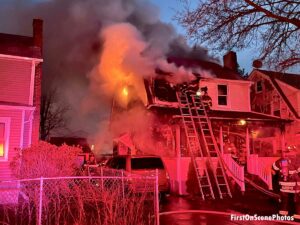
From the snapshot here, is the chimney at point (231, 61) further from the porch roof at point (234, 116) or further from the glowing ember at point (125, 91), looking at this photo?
the glowing ember at point (125, 91)

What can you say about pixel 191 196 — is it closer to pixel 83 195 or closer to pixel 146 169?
pixel 146 169

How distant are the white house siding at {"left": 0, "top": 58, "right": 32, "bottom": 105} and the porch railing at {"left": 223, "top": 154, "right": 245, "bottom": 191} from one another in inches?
347

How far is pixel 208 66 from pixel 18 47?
34.8 feet

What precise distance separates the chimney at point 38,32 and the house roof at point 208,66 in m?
6.60

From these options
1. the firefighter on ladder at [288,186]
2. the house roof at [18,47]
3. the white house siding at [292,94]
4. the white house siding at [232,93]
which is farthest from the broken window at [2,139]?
the white house siding at [292,94]

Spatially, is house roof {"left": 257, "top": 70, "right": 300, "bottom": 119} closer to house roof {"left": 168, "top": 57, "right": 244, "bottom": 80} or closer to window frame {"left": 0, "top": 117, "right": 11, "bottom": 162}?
house roof {"left": 168, "top": 57, "right": 244, "bottom": 80}

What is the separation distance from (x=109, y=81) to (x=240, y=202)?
7.65m

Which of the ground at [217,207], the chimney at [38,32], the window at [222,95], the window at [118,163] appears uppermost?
the chimney at [38,32]

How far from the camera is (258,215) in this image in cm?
961

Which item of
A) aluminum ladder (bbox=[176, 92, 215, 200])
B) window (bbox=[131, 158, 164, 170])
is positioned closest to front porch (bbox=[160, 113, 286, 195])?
aluminum ladder (bbox=[176, 92, 215, 200])

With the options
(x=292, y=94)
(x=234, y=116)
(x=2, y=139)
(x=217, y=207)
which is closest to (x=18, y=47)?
(x=2, y=139)

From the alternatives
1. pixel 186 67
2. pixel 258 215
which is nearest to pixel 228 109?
pixel 186 67

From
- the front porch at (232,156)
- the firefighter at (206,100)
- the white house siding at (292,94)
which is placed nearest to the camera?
the front porch at (232,156)

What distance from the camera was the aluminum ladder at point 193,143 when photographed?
13245 mm
